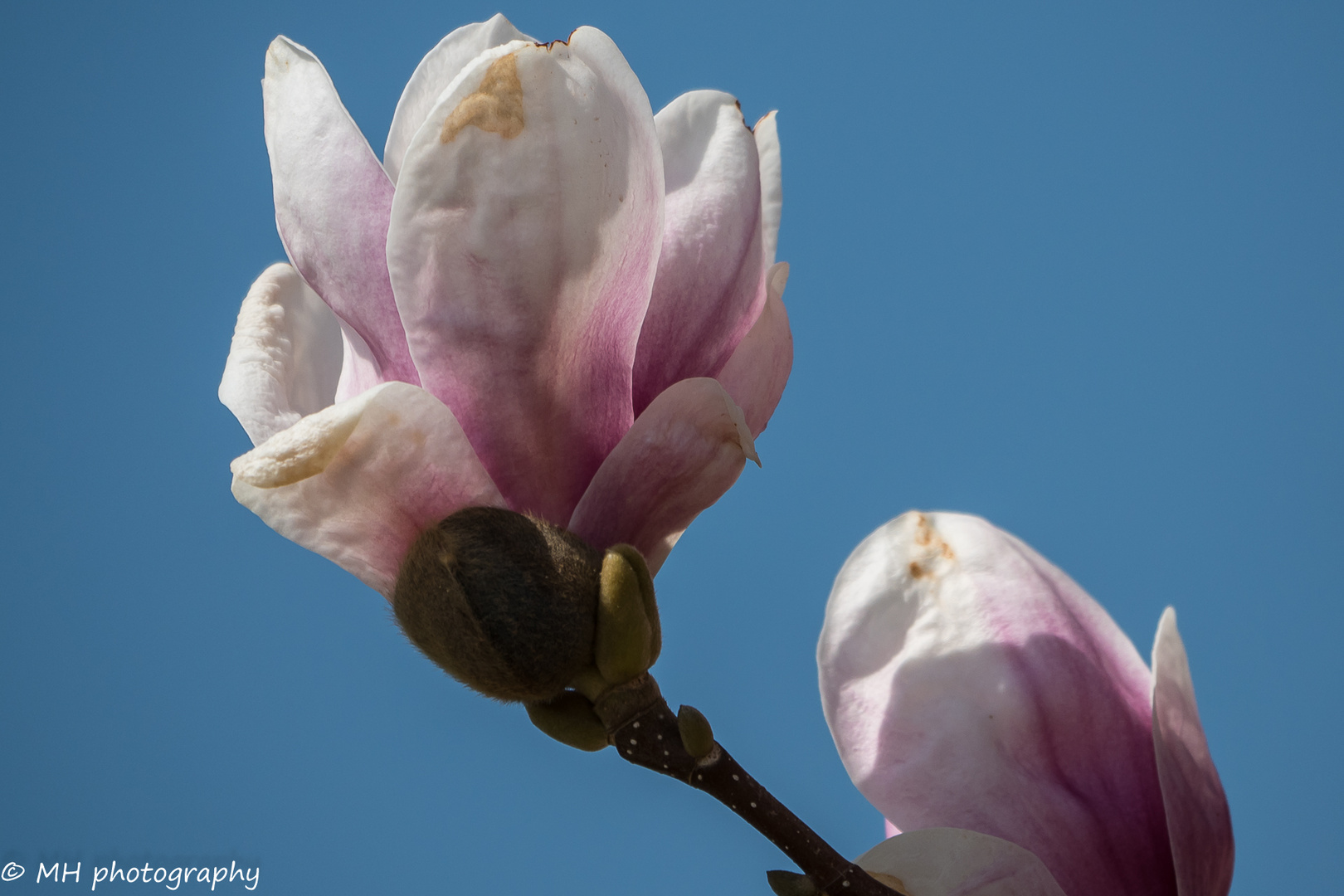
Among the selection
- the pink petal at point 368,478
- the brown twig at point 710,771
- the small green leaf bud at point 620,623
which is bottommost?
the brown twig at point 710,771

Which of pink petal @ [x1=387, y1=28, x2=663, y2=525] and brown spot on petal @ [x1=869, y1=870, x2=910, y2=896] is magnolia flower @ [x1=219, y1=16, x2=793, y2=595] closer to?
pink petal @ [x1=387, y1=28, x2=663, y2=525]

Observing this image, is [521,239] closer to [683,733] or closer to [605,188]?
[605,188]

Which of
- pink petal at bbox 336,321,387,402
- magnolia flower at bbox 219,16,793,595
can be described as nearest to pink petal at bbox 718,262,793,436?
magnolia flower at bbox 219,16,793,595

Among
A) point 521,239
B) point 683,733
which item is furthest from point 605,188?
point 683,733

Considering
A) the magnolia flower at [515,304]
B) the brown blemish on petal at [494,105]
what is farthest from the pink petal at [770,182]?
the brown blemish on petal at [494,105]

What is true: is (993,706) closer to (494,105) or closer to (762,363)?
(762,363)

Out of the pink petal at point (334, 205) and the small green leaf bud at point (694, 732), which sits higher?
the pink petal at point (334, 205)

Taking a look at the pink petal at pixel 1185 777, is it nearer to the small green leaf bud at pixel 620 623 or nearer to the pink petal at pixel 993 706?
the pink petal at pixel 993 706
